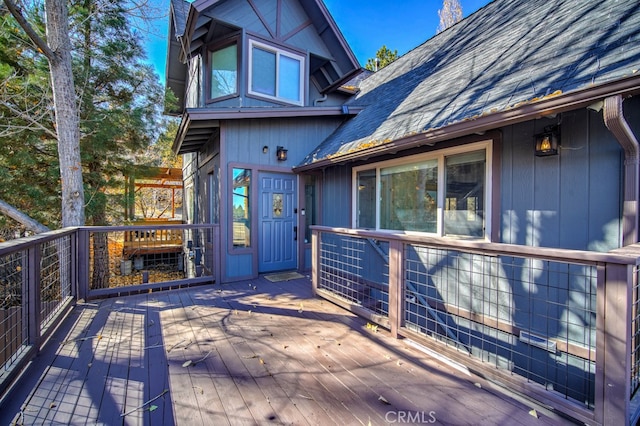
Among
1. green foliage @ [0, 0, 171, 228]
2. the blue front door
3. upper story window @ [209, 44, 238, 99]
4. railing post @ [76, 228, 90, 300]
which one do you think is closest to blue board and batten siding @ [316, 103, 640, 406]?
the blue front door

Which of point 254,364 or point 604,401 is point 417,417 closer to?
point 604,401

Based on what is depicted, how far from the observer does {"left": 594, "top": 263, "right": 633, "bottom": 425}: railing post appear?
1550 millimetres

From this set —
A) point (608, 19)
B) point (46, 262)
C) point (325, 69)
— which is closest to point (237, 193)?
point (46, 262)

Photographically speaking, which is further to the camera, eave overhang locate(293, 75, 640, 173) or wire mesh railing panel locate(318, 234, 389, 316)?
wire mesh railing panel locate(318, 234, 389, 316)

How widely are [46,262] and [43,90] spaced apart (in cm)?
403

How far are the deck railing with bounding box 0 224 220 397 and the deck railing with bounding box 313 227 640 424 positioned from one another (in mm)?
2642

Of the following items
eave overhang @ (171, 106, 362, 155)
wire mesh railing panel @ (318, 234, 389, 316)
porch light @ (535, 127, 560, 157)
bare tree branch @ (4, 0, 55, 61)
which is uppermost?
bare tree branch @ (4, 0, 55, 61)

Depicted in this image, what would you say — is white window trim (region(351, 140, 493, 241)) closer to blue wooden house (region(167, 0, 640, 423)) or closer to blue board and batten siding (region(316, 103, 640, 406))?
blue wooden house (region(167, 0, 640, 423))

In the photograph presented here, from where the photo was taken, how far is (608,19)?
3.06m

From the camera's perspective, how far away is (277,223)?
572 cm

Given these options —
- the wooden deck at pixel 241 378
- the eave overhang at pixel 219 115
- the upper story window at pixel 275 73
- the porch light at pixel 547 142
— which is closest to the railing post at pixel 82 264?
the wooden deck at pixel 241 378

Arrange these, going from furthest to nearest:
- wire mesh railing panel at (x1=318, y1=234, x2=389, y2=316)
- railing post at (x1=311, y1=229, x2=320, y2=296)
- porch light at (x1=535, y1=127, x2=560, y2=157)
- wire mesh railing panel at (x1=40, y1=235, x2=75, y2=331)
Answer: wire mesh railing panel at (x1=318, y1=234, x2=389, y2=316), railing post at (x1=311, y1=229, x2=320, y2=296), wire mesh railing panel at (x1=40, y1=235, x2=75, y2=331), porch light at (x1=535, y1=127, x2=560, y2=157)

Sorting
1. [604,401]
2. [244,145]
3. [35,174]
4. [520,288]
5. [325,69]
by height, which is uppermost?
[325,69]

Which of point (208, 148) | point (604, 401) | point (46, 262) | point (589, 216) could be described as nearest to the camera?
point (604, 401)
